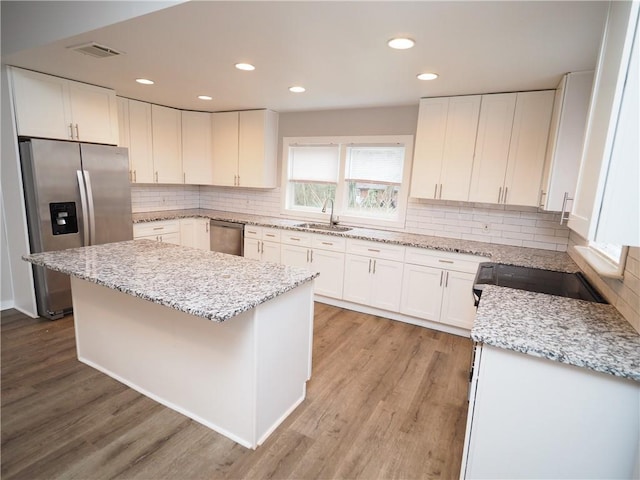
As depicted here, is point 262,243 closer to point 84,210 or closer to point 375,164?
point 375,164

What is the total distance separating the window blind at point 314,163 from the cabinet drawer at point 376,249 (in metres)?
1.06

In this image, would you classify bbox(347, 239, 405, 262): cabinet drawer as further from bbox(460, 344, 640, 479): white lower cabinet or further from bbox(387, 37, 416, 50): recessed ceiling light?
bbox(460, 344, 640, 479): white lower cabinet

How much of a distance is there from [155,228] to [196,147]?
1348mm

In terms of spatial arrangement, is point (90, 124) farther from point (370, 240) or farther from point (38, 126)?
point (370, 240)

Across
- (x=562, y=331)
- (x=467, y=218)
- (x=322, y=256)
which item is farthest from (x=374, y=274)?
(x=562, y=331)

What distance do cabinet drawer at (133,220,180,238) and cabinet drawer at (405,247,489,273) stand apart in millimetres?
3071

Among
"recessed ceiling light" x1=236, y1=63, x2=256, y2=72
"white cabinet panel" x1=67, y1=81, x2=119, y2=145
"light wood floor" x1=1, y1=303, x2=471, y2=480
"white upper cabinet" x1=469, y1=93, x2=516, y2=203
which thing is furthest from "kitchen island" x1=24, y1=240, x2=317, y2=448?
"white upper cabinet" x1=469, y1=93, x2=516, y2=203

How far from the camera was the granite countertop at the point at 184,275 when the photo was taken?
1.60m

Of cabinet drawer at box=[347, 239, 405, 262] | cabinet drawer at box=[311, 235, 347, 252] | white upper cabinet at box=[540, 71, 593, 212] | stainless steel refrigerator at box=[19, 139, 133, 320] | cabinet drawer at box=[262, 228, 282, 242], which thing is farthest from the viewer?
cabinet drawer at box=[262, 228, 282, 242]

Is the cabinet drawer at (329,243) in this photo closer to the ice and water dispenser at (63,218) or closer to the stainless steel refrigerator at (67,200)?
the stainless steel refrigerator at (67,200)

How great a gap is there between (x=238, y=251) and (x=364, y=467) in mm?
3235

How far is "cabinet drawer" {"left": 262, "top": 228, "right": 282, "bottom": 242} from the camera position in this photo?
421cm

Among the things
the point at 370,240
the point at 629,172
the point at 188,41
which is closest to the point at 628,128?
the point at 629,172

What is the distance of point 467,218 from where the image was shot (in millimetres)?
3652
